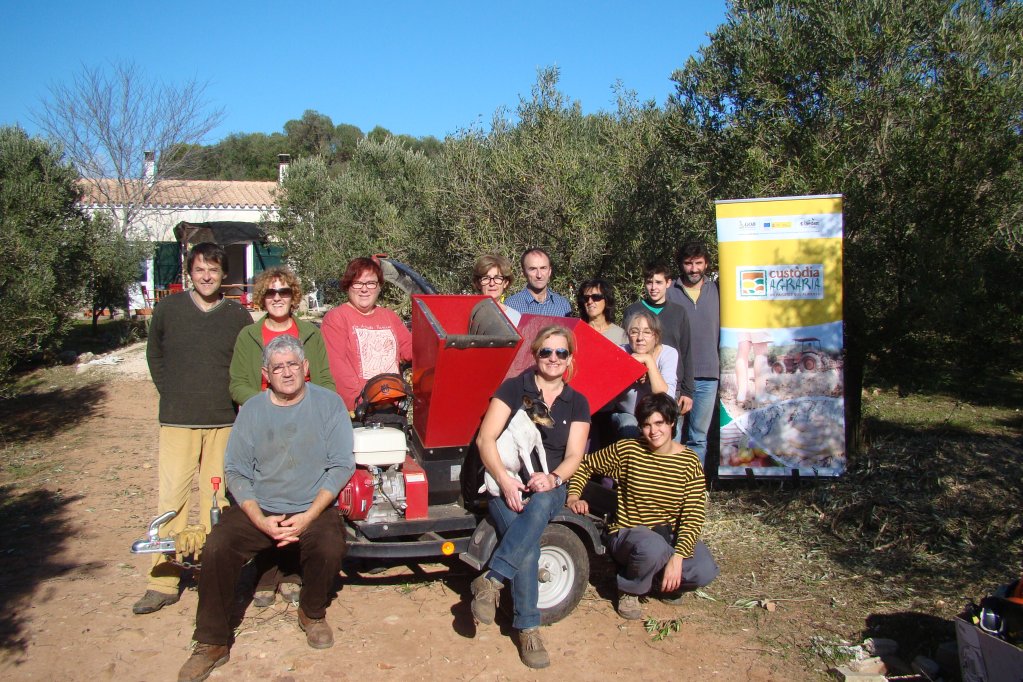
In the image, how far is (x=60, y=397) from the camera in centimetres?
1244

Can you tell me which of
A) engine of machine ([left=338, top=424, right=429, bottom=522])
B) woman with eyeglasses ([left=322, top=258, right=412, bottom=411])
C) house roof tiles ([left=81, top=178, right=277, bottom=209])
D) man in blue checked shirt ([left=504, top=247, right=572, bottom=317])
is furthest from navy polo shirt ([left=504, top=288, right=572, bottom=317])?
house roof tiles ([left=81, top=178, right=277, bottom=209])

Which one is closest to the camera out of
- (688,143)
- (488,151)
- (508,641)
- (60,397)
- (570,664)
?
(570,664)

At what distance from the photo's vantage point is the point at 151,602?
14.9 feet

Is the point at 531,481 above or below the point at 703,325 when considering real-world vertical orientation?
below

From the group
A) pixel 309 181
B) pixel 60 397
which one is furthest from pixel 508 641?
pixel 309 181

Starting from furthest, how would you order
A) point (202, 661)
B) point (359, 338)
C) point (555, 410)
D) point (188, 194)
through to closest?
point (188, 194), point (359, 338), point (555, 410), point (202, 661)

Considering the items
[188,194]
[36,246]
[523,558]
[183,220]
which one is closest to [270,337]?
[523,558]

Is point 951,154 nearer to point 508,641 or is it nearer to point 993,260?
point 993,260

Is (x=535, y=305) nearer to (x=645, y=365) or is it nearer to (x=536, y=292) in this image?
(x=536, y=292)

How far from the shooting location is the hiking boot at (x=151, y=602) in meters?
4.52

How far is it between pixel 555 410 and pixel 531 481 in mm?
411

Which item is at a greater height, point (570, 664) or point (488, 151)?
point (488, 151)

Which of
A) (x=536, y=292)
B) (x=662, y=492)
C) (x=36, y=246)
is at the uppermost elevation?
(x=36, y=246)

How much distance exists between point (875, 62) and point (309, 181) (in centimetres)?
1707
